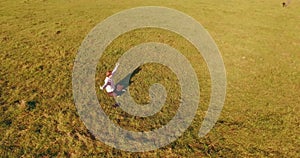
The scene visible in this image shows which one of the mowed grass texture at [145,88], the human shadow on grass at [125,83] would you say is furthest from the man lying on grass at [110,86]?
the mowed grass texture at [145,88]

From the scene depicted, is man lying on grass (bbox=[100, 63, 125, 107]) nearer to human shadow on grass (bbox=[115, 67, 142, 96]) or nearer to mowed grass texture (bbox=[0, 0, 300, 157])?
human shadow on grass (bbox=[115, 67, 142, 96])

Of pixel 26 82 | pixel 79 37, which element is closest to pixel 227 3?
pixel 79 37

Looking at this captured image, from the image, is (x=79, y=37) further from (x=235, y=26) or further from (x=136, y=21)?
(x=235, y=26)

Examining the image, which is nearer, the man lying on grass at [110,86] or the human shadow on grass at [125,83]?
the man lying on grass at [110,86]

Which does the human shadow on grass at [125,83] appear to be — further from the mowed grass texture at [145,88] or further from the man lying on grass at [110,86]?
the mowed grass texture at [145,88]

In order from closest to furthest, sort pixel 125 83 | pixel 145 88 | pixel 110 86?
pixel 110 86, pixel 145 88, pixel 125 83

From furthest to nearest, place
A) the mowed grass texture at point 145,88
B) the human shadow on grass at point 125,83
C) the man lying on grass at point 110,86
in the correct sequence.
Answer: the human shadow on grass at point 125,83, the man lying on grass at point 110,86, the mowed grass texture at point 145,88

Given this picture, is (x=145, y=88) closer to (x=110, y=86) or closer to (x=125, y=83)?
(x=125, y=83)

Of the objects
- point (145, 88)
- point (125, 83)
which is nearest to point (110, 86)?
point (125, 83)
